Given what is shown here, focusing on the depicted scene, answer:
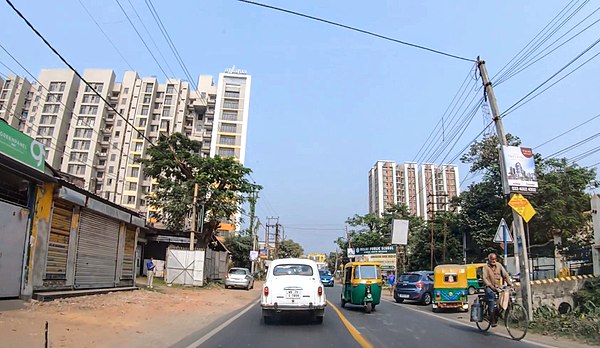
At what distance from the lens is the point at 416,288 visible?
23.8 metres

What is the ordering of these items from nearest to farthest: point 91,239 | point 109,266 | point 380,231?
point 91,239, point 109,266, point 380,231

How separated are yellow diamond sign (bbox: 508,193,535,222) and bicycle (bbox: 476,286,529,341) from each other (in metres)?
2.52

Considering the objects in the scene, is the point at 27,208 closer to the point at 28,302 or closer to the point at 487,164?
the point at 28,302

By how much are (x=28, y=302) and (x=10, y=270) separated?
1099 millimetres

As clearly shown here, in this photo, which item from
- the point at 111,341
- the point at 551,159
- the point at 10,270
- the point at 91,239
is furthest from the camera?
the point at 551,159

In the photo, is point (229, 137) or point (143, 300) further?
point (229, 137)

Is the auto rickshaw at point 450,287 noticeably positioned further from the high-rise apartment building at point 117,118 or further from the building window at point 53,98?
the building window at point 53,98

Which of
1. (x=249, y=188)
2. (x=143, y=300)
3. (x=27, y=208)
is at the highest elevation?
(x=249, y=188)

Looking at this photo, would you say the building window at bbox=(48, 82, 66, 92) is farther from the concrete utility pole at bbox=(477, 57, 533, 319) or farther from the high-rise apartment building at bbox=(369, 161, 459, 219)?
the concrete utility pole at bbox=(477, 57, 533, 319)

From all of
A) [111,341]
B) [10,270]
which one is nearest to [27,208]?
[10,270]

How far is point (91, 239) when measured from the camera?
53.9 ft

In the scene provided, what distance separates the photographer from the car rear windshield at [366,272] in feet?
59.9

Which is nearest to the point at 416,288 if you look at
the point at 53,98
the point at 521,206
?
the point at 521,206

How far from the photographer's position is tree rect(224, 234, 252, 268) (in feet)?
205
